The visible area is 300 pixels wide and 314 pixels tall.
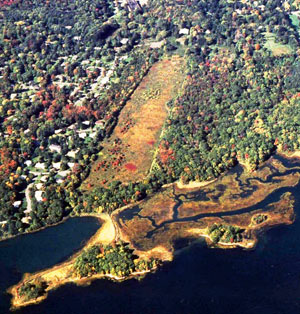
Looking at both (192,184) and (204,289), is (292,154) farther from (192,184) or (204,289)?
(204,289)

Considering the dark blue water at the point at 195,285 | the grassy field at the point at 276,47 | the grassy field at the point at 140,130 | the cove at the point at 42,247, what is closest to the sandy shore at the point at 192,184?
the grassy field at the point at 140,130

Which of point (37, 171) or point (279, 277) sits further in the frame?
point (37, 171)

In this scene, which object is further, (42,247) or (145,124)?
(145,124)

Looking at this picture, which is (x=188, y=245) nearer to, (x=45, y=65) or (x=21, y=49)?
(x=45, y=65)

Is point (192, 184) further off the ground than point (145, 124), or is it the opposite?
point (145, 124)

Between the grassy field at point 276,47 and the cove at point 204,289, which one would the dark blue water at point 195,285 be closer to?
the cove at point 204,289

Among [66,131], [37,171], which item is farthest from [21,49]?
[37,171]

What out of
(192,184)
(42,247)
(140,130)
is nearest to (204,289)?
(192,184)
